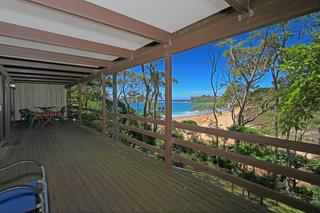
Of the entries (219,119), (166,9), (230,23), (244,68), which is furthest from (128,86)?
(230,23)

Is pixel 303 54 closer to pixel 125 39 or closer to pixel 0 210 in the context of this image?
pixel 125 39

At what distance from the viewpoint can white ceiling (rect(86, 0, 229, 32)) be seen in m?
2.05

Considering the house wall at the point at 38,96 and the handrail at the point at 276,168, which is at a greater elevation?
the house wall at the point at 38,96

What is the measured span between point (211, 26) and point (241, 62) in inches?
106

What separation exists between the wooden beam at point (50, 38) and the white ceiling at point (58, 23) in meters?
0.08

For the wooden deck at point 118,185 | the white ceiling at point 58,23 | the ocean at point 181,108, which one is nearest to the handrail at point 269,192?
the wooden deck at point 118,185

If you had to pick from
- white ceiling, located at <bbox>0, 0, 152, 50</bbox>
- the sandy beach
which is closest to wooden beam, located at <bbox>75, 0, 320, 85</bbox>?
white ceiling, located at <bbox>0, 0, 152, 50</bbox>

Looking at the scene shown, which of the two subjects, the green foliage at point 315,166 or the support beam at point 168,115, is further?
the green foliage at point 315,166

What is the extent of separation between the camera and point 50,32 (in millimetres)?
2986

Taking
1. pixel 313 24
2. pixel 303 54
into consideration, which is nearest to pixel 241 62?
pixel 313 24

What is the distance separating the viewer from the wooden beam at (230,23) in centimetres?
172

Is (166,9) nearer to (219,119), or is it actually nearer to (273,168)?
(273,168)

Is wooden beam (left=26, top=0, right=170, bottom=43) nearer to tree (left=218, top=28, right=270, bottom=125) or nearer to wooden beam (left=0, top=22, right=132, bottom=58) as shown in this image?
wooden beam (left=0, top=22, right=132, bottom=58)

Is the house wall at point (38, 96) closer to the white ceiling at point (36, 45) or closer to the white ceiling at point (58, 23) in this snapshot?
the white ceiling at point (36, 45)
